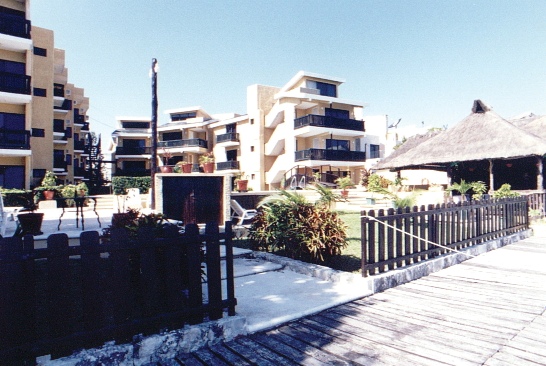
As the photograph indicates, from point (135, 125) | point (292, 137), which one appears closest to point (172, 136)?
point (135, 125)

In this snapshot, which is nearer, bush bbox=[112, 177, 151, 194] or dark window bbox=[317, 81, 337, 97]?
bush bbox=[112, 177, 151, 194]

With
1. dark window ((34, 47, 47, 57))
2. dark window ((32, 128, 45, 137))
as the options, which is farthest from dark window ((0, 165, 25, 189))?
dark window ((34, 47, 47, 57))

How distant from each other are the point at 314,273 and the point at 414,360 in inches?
102

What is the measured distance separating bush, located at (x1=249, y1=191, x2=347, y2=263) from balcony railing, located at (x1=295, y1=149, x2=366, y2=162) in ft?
80.9

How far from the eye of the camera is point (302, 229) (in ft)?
19.1

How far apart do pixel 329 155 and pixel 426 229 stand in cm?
2644

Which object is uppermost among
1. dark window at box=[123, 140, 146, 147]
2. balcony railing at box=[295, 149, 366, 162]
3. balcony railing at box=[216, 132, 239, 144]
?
dark window at box=[123, 140, 146, 147]

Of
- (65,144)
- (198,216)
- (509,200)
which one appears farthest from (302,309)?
(65,144)

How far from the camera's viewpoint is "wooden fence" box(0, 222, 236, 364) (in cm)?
232

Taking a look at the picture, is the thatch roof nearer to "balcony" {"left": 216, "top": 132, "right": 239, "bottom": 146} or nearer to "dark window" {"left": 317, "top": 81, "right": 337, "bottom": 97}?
"dark window" {"left": 317, "top": 81, "right": 337, "bottom": 97}

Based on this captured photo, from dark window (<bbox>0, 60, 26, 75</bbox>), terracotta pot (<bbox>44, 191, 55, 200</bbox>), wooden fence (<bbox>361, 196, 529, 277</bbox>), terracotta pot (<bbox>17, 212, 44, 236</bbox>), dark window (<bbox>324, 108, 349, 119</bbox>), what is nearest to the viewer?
wooden fence (<bbox>361, 196, 529, 277</bbox>)

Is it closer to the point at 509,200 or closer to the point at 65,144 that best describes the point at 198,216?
the point at 509,200

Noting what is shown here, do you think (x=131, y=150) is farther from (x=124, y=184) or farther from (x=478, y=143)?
(x=478, y=143)

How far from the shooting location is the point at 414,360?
271cm
